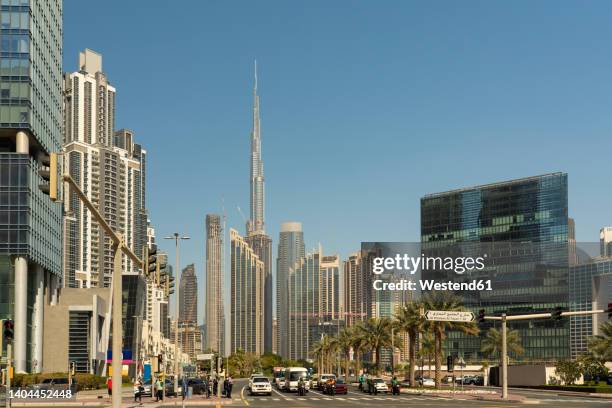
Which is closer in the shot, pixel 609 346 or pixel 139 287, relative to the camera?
pixel 609 346

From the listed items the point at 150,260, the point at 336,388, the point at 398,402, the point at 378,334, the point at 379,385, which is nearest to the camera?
the point at 150,260

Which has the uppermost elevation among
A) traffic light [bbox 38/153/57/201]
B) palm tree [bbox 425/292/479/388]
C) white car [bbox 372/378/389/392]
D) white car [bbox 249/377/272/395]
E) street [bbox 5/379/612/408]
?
traffic light [bbox 38/153/57/201]

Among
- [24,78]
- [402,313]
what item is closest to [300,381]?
[402,313]

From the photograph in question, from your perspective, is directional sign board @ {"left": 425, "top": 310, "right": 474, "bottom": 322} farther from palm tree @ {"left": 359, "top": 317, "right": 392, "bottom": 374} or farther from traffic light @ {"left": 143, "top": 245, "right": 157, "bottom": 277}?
palm tree @ {"left": 359, "top": 317, "right": 392, "bottom": 374}

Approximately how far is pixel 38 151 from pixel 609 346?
7977 centimetres

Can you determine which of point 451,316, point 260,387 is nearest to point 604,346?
point 260,387

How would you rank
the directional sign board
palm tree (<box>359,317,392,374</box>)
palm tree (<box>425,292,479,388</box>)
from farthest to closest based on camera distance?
palm tree (<box>359,317,392,374</box>) < palm tree (<box>425,292,479,388</box>) < the directional sign board

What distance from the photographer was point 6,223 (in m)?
116

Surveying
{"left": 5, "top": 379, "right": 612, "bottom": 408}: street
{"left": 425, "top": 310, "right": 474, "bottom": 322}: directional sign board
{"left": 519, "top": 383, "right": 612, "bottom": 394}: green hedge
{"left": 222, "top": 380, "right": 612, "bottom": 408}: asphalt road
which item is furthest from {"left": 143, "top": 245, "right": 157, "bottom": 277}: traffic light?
{"left": 519, "top": 383, "right": 612, "bottom": 394}: green hedge

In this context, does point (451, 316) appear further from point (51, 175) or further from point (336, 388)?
point (51, 175)

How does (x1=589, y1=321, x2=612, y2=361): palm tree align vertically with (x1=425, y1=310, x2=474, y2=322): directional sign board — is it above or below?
below

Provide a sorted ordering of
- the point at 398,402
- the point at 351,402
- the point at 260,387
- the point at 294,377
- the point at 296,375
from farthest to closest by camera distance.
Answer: the point at 294,377 → the point at 296,375 → the point at 260,387 → the point at 351,402 → the point at 398,402

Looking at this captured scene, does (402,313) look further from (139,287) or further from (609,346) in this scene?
(139,287)

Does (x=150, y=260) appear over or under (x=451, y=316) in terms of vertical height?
over
